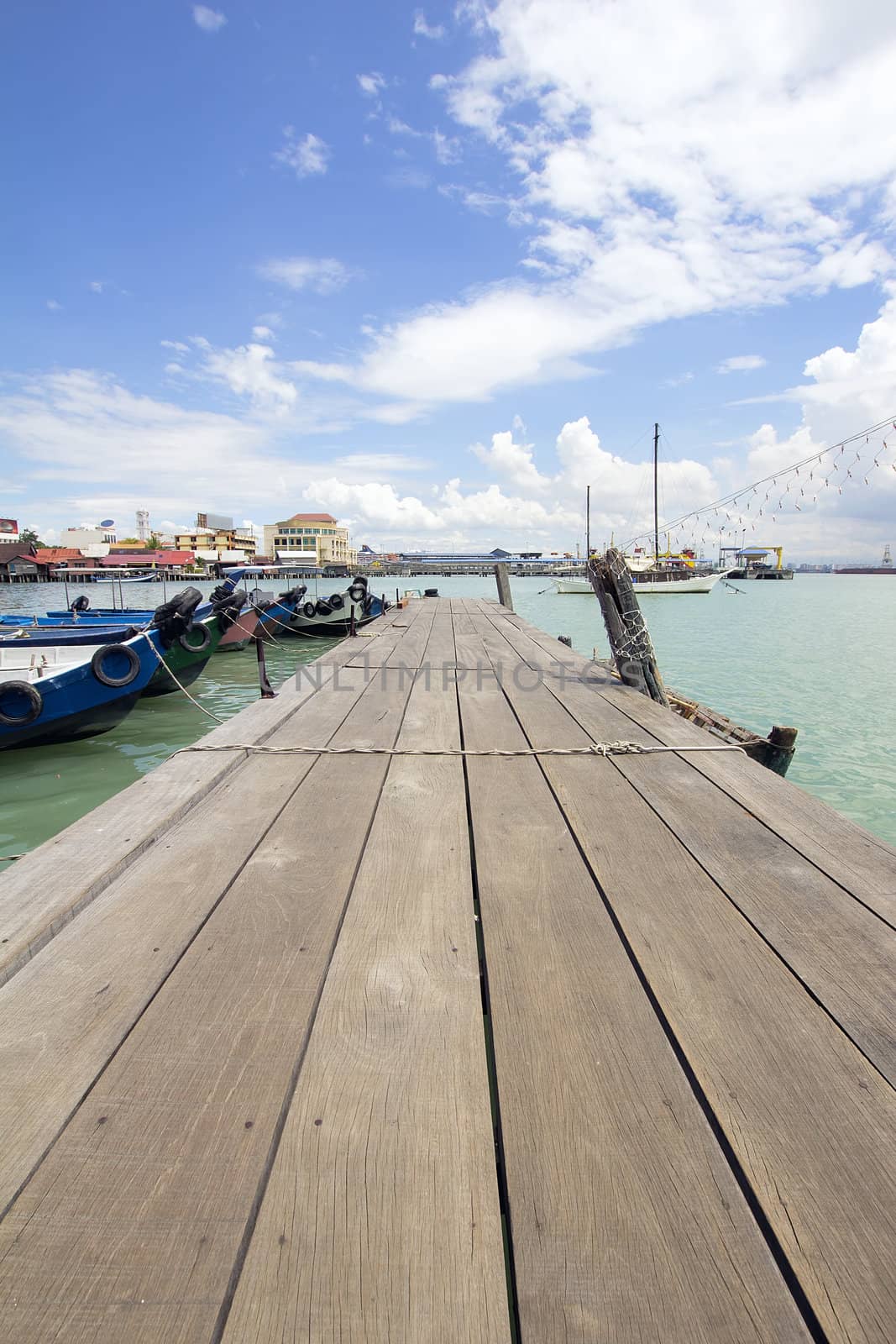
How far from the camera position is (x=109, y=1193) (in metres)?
0.88

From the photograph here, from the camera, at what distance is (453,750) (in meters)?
2.98

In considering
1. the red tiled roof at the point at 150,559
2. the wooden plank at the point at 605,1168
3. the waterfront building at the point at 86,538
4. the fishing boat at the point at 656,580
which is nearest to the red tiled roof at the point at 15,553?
the red tiled roof at the point at 150,559

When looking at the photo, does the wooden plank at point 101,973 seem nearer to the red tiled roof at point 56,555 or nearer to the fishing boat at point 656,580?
the fishing boat at point 656,580

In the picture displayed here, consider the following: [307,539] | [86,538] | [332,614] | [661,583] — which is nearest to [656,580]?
[661,583]

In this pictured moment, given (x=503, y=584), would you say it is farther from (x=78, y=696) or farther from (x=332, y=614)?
(x=78, y=696)

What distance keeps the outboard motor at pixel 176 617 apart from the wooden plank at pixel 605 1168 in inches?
321

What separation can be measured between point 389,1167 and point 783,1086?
0.67 meters

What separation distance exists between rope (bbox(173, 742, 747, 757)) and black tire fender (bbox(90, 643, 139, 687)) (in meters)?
4.89

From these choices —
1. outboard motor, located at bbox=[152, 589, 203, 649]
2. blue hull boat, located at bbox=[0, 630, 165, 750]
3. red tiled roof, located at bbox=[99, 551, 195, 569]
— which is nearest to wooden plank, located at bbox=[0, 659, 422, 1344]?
blue hull boat, located at bbox=[0, 630, 165, 750]

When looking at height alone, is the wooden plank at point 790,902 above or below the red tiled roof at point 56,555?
below

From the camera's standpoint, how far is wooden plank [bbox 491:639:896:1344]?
0.81 meters

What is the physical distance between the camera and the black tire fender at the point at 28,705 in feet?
20.7

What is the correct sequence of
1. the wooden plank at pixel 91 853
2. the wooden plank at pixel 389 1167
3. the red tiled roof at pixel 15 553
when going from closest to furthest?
the wooden plank at pixel 389 1167 → the wooden plank at pixel 91 853 → the red tiled roof at pixel 15 553

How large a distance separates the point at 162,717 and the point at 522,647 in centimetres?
529
